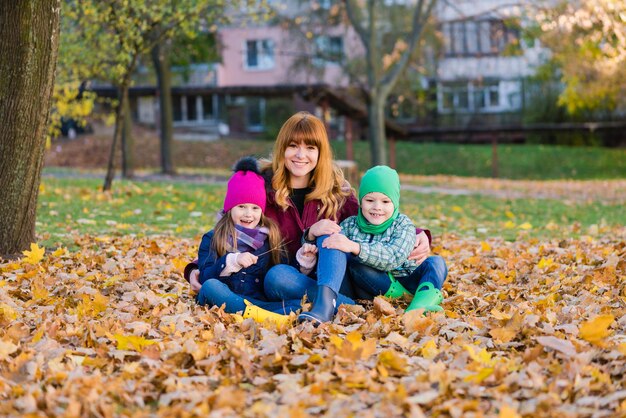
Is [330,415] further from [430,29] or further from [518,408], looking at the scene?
[430,29]

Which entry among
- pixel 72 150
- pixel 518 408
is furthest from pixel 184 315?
pixel 72 150

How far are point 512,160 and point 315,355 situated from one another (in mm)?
28517

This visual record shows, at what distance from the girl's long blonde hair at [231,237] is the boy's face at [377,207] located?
0.57 meters

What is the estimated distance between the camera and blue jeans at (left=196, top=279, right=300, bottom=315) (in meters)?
5.26

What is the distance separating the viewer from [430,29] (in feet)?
90.0

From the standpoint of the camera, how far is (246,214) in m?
5.39

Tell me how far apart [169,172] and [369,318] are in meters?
18.5

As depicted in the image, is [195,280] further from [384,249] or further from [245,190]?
[384,249]

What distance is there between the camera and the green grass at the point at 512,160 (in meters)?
30.0

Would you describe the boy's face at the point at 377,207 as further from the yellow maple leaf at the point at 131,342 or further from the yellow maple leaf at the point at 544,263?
the yellow maple leaf at the point at 544,263

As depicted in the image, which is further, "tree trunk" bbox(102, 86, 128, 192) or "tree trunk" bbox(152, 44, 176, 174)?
"tree trunk" bbox(152, 44, 176, 174)

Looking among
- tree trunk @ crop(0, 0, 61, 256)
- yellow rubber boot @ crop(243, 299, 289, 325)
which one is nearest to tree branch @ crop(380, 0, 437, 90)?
tree trunk @ crop(0, 0, 61, 256)

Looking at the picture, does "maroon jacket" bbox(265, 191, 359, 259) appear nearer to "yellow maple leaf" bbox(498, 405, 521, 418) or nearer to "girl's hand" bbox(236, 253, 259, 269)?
"girl's hand" bbox(236, 253, 259, 269)

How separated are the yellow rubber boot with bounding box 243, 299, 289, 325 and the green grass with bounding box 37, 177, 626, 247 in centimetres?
381
